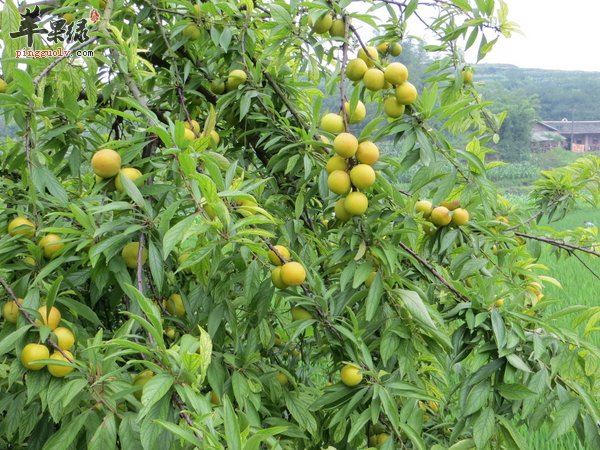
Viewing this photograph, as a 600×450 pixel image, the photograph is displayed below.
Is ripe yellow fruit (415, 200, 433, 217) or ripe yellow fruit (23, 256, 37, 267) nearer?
ripe yellow fruit (23, 256, 37, 267)

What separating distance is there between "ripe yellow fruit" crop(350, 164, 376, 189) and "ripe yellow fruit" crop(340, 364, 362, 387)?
329 millimetres

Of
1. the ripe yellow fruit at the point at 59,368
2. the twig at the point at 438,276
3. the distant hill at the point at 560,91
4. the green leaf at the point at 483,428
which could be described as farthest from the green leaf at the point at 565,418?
the distant hill at the point at 560,91

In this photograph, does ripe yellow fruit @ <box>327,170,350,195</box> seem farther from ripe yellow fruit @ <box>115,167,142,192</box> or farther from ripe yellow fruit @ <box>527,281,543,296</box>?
ripe yellow fruit @ <box>527,281,543,296</box>

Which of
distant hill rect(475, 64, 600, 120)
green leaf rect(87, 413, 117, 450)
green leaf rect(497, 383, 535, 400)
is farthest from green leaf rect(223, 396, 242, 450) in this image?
distant hill rect(475, 64, 600, 120)

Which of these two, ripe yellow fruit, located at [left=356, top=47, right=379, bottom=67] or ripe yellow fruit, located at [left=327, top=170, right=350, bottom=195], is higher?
ripe yellow fruit, located at [left=356, top=47, right=379, bottom=67]

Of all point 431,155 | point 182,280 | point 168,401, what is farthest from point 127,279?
point 431,155

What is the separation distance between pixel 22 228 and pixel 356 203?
645mm

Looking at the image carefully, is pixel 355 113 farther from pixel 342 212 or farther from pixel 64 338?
pixel 64 338

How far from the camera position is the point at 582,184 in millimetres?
1905

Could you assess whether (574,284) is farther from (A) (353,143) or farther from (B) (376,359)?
(A) (353,143)

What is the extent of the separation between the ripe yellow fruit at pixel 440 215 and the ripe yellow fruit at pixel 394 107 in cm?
25

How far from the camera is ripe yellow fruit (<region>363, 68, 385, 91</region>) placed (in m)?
1.05

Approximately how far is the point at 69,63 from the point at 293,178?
62 cm

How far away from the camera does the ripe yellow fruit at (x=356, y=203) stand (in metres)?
1.00
